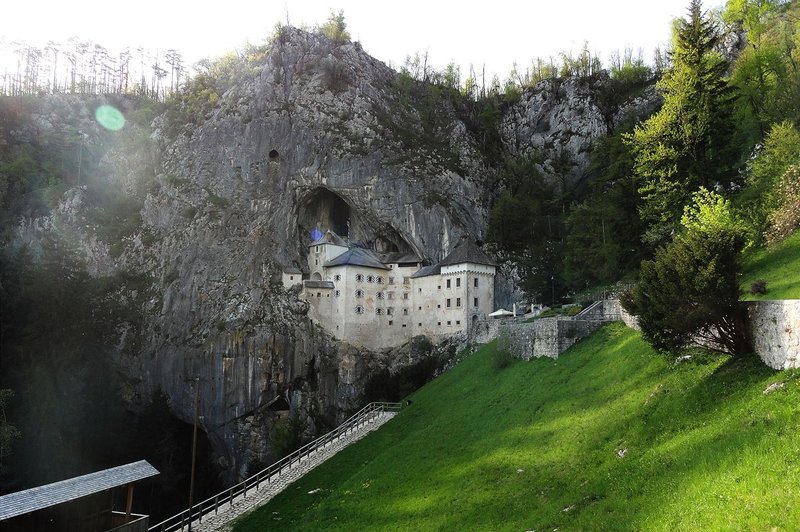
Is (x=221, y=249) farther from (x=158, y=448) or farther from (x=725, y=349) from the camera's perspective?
(x=725, y=349)

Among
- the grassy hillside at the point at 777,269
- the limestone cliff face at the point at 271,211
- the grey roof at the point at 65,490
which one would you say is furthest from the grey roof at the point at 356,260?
the grassy hillside at the point at 777,269

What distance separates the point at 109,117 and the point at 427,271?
49701mm

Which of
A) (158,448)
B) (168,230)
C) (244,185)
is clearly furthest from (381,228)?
(158,448)

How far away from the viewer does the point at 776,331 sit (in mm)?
14359

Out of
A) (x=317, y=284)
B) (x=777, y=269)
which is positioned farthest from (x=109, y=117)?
(x=777, y=269)

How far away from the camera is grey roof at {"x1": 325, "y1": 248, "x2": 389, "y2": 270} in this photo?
5459cm

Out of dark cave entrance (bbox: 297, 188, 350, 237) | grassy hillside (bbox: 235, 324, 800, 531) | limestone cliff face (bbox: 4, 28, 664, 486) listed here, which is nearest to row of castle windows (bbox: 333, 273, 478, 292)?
limestone cliff face (bbox: 4, 28, 664, 486)

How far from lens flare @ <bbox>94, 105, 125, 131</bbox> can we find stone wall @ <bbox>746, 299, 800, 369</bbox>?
74.5m

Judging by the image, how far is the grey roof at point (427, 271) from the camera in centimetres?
5406

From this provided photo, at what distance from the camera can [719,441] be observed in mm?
12258

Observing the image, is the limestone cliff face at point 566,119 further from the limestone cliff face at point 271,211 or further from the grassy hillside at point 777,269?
the grassy hillside at point 777,269

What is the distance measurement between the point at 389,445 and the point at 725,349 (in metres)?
18.1

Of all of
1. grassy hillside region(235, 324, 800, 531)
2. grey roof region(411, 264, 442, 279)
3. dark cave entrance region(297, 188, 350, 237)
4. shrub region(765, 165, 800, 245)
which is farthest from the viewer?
dark cave entrance region(297, 188, 350, 237)

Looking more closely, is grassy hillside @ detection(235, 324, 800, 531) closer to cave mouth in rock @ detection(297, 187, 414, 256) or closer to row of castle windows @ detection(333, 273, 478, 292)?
row of castle windows @ detection(333, 273, 478, 292)
